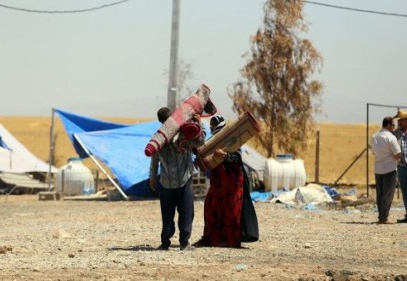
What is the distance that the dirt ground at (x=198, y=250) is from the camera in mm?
8523

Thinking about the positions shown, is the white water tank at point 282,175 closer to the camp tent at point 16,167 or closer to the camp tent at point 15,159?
the camp tent at point 16,167

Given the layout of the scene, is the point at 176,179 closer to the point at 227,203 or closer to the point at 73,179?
the point at 227,203

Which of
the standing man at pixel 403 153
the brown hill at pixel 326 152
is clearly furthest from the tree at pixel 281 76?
the standing man at pixel 403 153

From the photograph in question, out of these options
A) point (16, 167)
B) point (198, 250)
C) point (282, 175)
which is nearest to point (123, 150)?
point (282, 175)

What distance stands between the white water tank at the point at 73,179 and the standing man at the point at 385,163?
10.7m

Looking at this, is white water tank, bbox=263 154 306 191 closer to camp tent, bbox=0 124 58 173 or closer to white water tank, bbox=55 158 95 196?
white water tank, bbox=55 158 95 196

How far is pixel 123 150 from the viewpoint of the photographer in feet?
72.5

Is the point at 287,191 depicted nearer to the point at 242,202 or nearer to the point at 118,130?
the point at 118,130

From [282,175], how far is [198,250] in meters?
11.5

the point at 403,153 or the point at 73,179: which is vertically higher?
the point at 403,153

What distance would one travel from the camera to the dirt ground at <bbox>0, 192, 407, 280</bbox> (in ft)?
28.0

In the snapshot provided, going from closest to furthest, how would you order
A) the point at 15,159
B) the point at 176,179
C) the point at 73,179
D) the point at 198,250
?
the point at 176,179, the point at 198,250, the point at 73,179, the point at 15,159

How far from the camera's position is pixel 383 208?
563 inches

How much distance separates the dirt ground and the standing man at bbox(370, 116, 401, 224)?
396 millimetres
